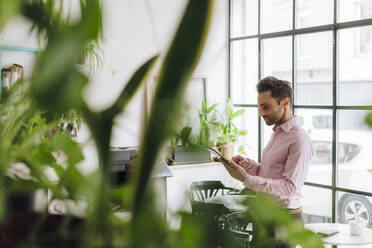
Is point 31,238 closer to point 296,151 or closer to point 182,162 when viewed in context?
point 296,151

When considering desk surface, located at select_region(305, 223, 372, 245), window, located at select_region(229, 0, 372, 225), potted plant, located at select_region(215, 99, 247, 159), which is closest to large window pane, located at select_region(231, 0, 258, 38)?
window, located at select_region(229, 0, 372, 225)

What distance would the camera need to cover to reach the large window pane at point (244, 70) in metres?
6.27

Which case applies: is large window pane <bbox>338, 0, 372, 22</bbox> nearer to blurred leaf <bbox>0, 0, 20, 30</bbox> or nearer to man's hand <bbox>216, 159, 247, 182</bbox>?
man's hand <bbox>216, 159, 247, 182</bbox>

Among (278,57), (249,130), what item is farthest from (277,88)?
(249,130)

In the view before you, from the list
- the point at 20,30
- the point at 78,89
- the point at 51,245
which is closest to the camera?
the point at 78,89

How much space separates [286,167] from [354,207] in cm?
223

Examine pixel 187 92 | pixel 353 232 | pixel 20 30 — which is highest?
pixel 20 30

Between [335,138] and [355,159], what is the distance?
0.34 meters

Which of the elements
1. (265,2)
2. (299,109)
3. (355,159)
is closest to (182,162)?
(299,109)

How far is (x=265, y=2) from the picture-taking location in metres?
6.02

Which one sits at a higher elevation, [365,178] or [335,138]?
[335,138]

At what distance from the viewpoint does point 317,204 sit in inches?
212

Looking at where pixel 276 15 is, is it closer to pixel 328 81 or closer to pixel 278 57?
pixel 278 57

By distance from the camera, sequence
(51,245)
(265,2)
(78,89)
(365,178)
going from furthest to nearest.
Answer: (265,2)
(365,178)
(51,245)
(78,89)
